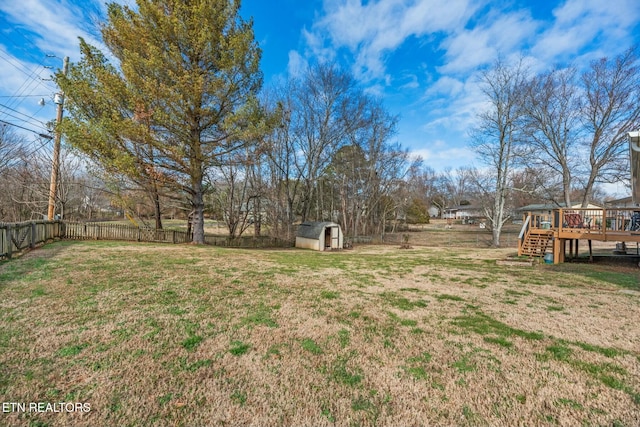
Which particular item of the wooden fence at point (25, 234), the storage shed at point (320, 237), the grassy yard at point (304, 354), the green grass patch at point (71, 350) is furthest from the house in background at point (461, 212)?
the green grass patch at point (71, 350)

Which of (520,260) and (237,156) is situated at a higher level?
(237,156)

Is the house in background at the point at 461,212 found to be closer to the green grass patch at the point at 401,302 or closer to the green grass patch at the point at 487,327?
the green grass patch at the point at 401,302

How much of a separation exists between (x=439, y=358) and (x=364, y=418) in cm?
135

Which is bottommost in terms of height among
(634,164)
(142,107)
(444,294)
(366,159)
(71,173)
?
(444,294)

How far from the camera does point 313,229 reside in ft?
58.5

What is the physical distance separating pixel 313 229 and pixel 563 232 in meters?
12.5

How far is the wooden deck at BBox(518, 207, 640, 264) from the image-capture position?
32.0 feet

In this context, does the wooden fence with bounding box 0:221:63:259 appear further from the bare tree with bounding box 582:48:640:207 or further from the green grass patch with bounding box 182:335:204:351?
the bare tree with bounding box 582:48:640:207

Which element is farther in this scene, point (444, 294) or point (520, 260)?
point (520, 260)

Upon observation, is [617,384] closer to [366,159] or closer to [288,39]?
[288,39]

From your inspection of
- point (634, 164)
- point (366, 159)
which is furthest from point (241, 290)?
point (366, 159)

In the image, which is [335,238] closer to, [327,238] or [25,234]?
[327,238]

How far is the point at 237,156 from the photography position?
1299cm

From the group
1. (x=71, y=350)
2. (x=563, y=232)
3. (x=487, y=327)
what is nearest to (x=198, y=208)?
(x=71, y=350)
